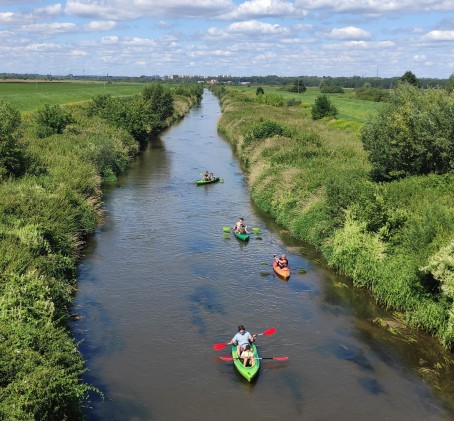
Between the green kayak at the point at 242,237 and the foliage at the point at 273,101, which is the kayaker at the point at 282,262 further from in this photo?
the foliage at the point at 273,101

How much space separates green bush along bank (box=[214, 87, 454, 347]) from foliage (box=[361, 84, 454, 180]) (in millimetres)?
1382

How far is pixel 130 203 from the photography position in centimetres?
4131

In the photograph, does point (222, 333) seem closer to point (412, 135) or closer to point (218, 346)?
point (218, 346)

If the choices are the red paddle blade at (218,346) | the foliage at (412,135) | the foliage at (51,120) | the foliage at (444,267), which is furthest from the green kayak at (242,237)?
the foliage at (51,120)

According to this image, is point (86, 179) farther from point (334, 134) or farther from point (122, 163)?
point (334, 134)

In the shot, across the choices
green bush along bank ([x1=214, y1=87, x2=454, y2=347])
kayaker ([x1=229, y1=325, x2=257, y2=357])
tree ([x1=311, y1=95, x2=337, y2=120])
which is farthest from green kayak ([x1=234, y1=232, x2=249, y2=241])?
tree ([x1=311, y1=95, x2=337, y2=120])

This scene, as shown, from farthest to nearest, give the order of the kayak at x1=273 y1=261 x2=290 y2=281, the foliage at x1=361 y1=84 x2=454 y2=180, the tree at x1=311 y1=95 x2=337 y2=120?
the tree at x1=311 y1=95 x2=337 y2=120, the foliage at x1=361 y1=84 x2=454 y2=180, the kayak at x1=273 y1=261 x2=290 y2=281

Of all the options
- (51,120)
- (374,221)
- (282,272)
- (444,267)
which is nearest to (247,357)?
(444,267)

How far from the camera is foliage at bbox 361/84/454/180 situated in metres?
30.4

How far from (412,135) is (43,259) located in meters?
24.6

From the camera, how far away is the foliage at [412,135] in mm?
30391

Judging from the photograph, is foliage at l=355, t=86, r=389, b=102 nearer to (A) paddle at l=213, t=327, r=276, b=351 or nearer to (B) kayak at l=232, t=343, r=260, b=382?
(A) paddle at l=213, t=327, r=276, b=351

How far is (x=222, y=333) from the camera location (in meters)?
21.4

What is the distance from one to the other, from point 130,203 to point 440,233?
2682 cm
